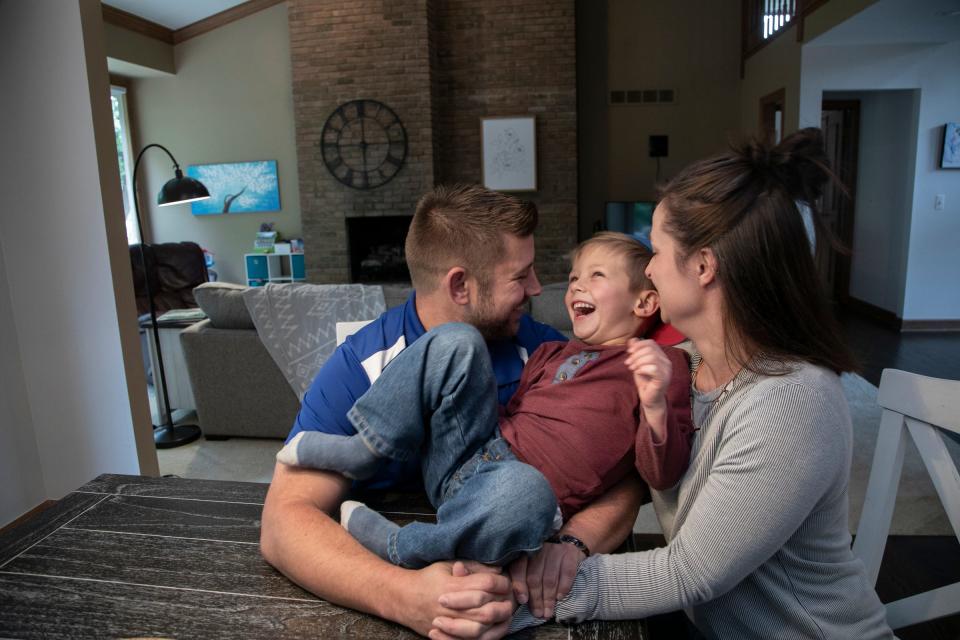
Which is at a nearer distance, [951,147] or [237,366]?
[237,366]

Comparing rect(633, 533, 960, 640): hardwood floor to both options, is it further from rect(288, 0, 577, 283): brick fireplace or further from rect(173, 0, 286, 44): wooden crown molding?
rect(173, 0, 286, 44): wooden crown molding

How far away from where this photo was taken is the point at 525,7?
707 cm

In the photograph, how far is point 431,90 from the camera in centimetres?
696

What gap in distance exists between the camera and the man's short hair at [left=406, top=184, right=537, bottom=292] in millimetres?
1348

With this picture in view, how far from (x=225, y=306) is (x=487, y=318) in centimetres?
239

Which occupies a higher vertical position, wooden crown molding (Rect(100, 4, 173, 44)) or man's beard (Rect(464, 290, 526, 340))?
wooden crown molding (Rect(100, 4, 173, 44))

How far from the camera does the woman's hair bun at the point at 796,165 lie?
0.95 meters

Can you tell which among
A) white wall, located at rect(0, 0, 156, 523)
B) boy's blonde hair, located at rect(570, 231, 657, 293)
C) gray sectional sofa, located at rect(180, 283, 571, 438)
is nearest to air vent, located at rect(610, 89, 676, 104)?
gray sectional sofa, located at rect(180, 283, 571, 438)

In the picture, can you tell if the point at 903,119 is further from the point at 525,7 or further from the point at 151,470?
the point at 151,470

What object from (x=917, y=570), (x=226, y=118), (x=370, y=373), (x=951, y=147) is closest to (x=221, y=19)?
(x=226, y=118)

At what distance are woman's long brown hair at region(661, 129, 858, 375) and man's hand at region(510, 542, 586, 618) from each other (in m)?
0.41

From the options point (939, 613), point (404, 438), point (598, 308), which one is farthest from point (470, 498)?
point (939, 613)

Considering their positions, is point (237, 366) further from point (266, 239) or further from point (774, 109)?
point (774, 109)

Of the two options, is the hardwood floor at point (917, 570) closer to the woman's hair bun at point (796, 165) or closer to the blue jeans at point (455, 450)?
the blue jeans at point (455, 450)
